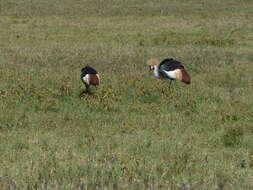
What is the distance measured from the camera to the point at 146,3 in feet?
150

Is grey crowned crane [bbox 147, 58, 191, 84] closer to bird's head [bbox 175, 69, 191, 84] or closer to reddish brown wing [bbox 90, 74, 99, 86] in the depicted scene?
bird's head [bbox 175, 69, 191, 84]

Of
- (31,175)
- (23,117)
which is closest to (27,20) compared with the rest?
(23,117)

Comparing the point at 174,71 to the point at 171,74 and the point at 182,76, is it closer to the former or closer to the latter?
the point at 171,74

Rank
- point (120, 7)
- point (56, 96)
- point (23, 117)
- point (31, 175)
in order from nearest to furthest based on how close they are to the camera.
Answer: point (31, 175) < point (23, 117) < point (56, 96) < point (120, 7)

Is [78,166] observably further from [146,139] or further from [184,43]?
[184,43]

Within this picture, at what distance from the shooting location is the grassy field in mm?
6641

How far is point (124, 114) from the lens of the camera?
10.9 metres

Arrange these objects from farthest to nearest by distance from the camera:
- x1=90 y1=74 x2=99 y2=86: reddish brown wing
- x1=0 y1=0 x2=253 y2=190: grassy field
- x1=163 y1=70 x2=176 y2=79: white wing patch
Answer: x1=163 y1=70 x2=176 y2=79: white wing patch → x1=90 y1=74 x2=99 y2=86: reddish brown wing → x1=0 y1=0 x2=253 y2=190: grassy field

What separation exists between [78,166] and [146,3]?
39988 millimetres

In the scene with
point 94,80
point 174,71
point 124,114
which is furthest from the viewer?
point 174,71

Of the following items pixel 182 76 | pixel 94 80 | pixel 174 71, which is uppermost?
pixel 94 80

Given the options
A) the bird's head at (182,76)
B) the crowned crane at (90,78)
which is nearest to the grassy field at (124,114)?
the bird's head at (182,76)

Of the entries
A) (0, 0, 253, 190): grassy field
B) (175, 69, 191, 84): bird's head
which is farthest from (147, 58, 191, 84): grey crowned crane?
(0, 0, 253, 190): grassy field

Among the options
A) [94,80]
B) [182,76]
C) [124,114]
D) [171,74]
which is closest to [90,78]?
[94,80]
